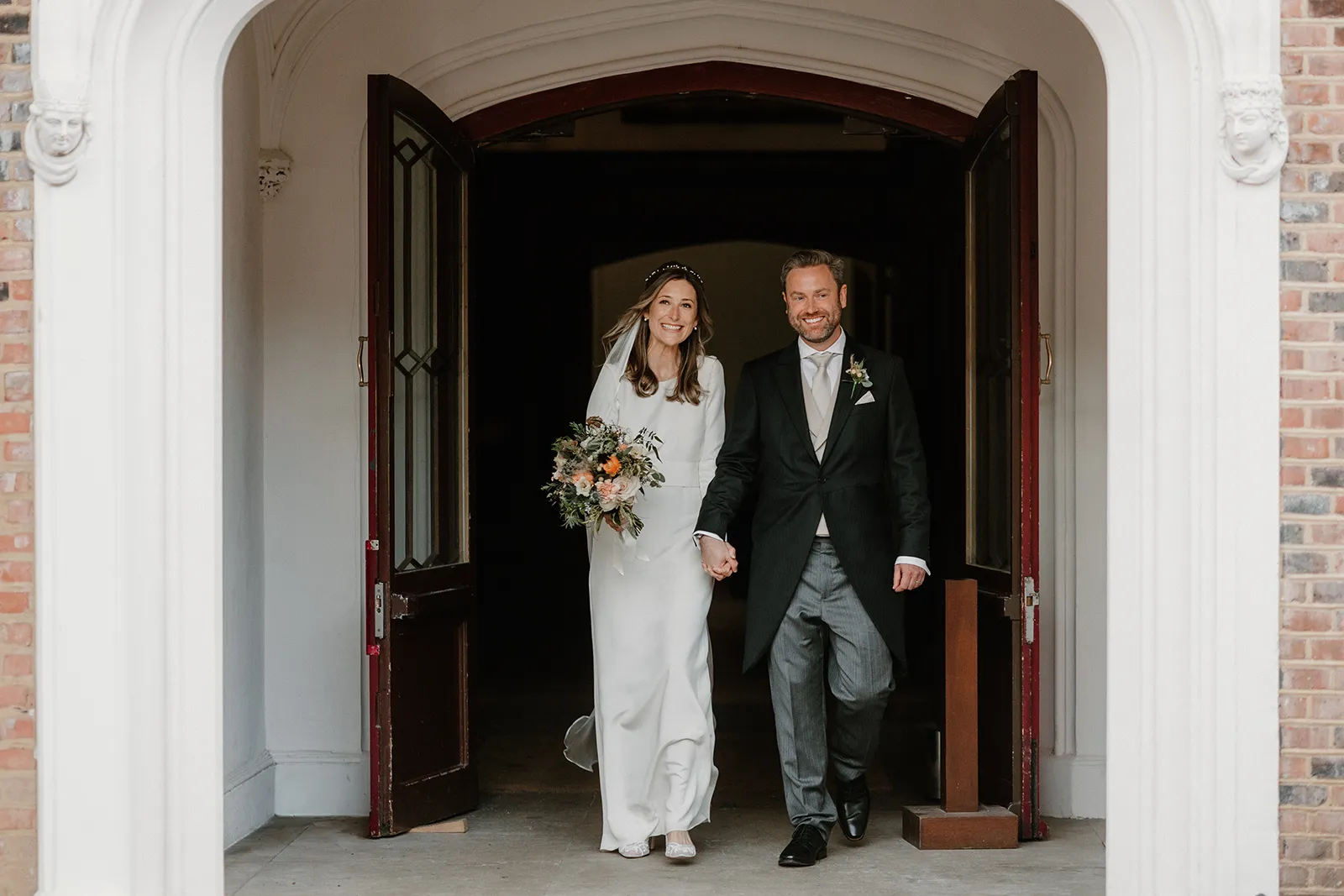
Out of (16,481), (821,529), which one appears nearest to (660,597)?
(821,529)

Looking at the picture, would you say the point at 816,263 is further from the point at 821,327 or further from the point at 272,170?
the point at 272,170

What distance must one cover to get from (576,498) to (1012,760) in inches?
72.4

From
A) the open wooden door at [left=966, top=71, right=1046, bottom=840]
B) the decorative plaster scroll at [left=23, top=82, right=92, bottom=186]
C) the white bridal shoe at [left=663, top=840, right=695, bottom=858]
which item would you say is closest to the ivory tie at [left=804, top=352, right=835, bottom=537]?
the open wooden door at [left=966, top=71, right=1046, bottom=840]

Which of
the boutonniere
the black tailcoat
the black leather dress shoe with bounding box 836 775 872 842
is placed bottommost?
the black leather dress shoe with bounding box 836 775 872 842

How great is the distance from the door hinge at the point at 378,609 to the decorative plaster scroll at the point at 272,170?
172 centimetres

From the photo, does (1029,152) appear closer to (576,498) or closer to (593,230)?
(576,498)

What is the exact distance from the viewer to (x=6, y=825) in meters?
3.67

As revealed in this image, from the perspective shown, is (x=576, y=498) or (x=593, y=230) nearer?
(x=576, y=498)

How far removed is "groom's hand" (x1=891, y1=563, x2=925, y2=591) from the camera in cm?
489

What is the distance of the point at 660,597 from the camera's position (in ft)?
16.8

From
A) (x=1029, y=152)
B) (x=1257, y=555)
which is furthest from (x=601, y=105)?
(x=1257, y=555)

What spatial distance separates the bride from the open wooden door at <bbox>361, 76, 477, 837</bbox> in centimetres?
70

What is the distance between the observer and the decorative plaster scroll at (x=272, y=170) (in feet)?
18.8

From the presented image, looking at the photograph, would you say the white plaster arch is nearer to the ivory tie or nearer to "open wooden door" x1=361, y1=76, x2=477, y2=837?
"open wooden door" x1=361, y1=76, x2=477, y2=837
